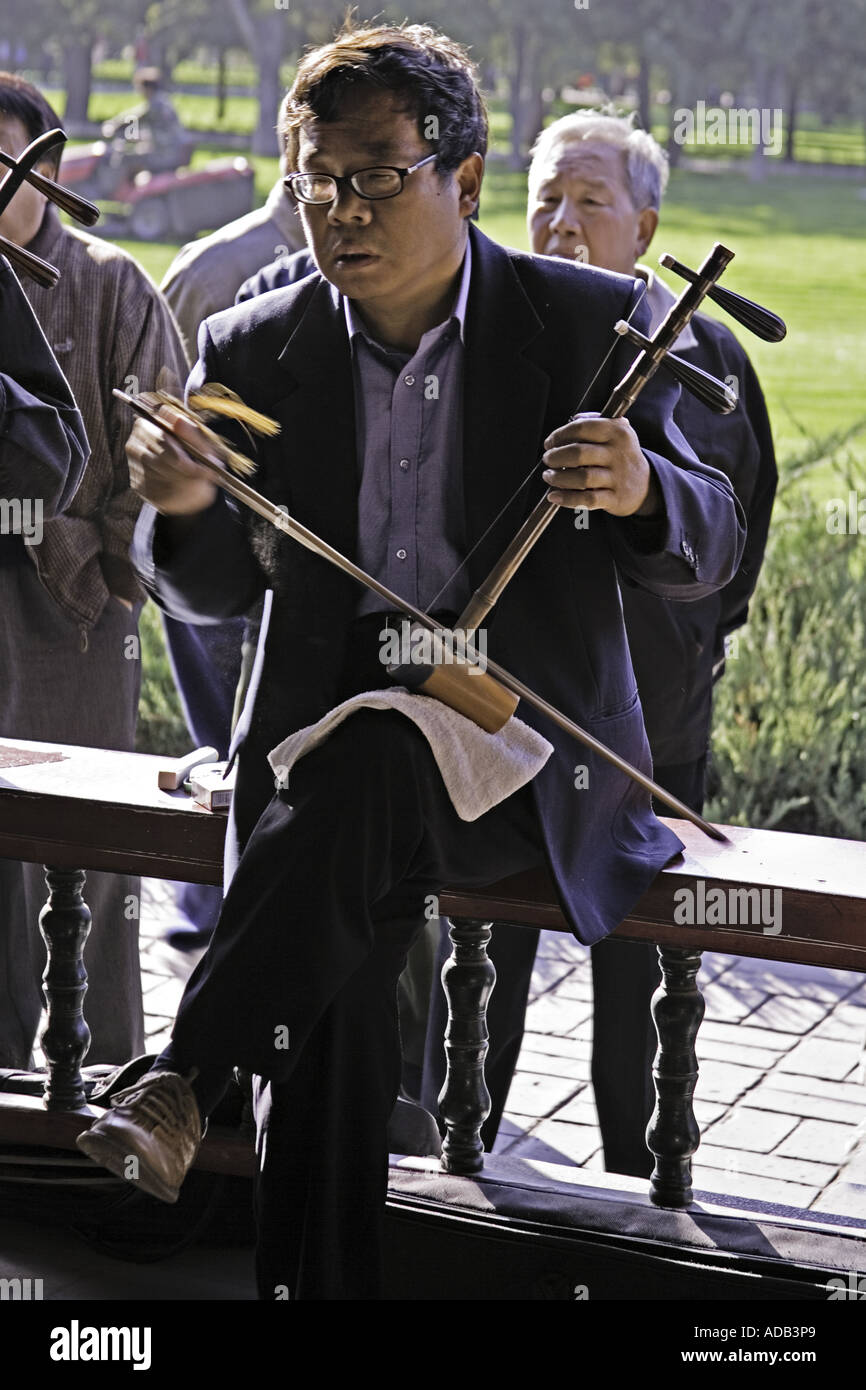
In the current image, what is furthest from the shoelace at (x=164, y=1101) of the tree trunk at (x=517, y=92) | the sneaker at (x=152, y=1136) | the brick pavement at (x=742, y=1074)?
the tree trunk at (x=517, y=92)

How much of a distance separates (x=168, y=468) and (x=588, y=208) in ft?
5.55

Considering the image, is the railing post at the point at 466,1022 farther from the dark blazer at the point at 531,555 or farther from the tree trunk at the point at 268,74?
the tree trunk at the point at 268,74

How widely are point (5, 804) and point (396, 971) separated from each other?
854 mm

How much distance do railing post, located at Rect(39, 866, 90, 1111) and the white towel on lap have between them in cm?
68

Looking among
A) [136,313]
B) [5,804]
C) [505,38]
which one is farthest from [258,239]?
[505,38]

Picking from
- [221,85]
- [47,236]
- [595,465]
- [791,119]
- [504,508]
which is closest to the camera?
[595,465]

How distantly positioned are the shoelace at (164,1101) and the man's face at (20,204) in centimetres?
199

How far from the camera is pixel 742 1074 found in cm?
464

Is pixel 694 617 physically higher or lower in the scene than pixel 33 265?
lower

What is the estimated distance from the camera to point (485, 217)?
1337 centimetres

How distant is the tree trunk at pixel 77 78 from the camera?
15.7 meters

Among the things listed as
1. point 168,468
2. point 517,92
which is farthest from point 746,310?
point 517,92

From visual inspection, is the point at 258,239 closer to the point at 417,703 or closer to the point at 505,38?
the point at 417,703

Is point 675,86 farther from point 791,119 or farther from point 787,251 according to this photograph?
point 787,251
